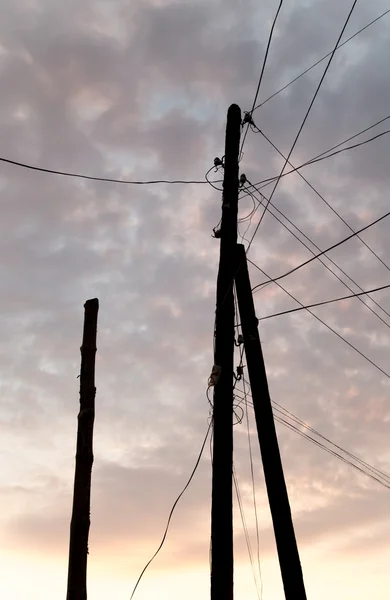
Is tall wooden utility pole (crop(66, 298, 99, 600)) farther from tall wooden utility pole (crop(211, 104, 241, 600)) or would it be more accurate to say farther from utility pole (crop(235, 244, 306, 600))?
utility pole (crop(235, 244, 306, 600))

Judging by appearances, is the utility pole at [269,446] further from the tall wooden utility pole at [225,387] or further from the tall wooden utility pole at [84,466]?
the tall wooden utility pole at [84,466]

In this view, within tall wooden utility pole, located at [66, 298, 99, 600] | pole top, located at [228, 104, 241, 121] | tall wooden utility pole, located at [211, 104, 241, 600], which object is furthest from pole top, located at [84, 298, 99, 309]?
pole top, located at [228, 104, 241, 121]

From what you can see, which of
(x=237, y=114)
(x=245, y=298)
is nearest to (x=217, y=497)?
(x=245, y=298)

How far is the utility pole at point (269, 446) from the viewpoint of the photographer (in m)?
9.38

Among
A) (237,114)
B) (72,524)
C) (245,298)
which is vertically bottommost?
(72,524)

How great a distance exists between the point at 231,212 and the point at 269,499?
4.56m

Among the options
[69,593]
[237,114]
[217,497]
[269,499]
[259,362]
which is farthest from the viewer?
[237,114]

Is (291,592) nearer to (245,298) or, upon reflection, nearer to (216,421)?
(216,421)

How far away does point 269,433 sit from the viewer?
10.2 metres

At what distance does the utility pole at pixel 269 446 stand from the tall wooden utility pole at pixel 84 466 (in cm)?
237

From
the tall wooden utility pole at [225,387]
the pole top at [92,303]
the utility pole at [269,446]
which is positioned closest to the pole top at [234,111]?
the tall wooden utility pole at [225,387]

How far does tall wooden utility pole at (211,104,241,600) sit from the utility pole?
0.34m

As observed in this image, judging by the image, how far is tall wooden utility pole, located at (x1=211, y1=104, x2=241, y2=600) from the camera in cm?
890

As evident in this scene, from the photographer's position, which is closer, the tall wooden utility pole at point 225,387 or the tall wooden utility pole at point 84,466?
the tall wooden utility pole at point 84,466
